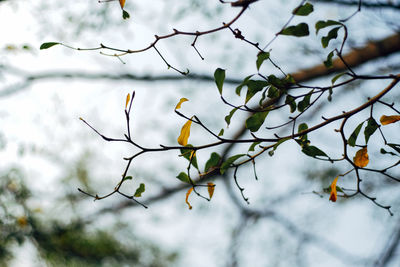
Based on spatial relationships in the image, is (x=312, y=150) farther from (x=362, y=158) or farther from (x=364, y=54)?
(x=364, y=54)

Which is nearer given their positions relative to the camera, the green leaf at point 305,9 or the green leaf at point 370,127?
the green leaf at point 305,9

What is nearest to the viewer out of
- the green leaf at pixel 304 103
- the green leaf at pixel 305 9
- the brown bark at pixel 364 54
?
the green leaf at pixel 305 9

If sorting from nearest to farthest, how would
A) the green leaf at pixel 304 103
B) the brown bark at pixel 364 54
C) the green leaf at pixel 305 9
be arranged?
the green leaf at pixel 305 9, the green leaf at pixel 304 103, the brown bark at pixel 364 54

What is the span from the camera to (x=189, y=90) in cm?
279

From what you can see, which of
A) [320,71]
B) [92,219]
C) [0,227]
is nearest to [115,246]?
[92,219]

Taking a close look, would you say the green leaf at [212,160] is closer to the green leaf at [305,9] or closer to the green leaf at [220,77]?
the green leaf at [220,77]

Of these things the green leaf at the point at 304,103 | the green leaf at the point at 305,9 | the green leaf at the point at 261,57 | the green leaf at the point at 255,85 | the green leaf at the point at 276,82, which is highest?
the green leaf at the point at 261,57

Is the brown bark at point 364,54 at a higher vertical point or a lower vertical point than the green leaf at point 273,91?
higher

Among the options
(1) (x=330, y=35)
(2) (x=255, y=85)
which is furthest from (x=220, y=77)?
(1) (x=330, y=35)

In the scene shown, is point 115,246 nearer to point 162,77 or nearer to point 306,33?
point 162,77

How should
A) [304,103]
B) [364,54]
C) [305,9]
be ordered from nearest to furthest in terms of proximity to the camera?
[305,9] < [304,103] < [364,54]

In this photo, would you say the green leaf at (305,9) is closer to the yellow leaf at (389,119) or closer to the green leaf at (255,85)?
the green leaf at (255,85)

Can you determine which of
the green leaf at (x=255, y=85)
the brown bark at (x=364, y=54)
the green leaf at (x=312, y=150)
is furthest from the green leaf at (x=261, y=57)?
the brown bark at (x=364, y=54)

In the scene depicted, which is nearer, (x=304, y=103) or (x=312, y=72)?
(x=304, y=103)
